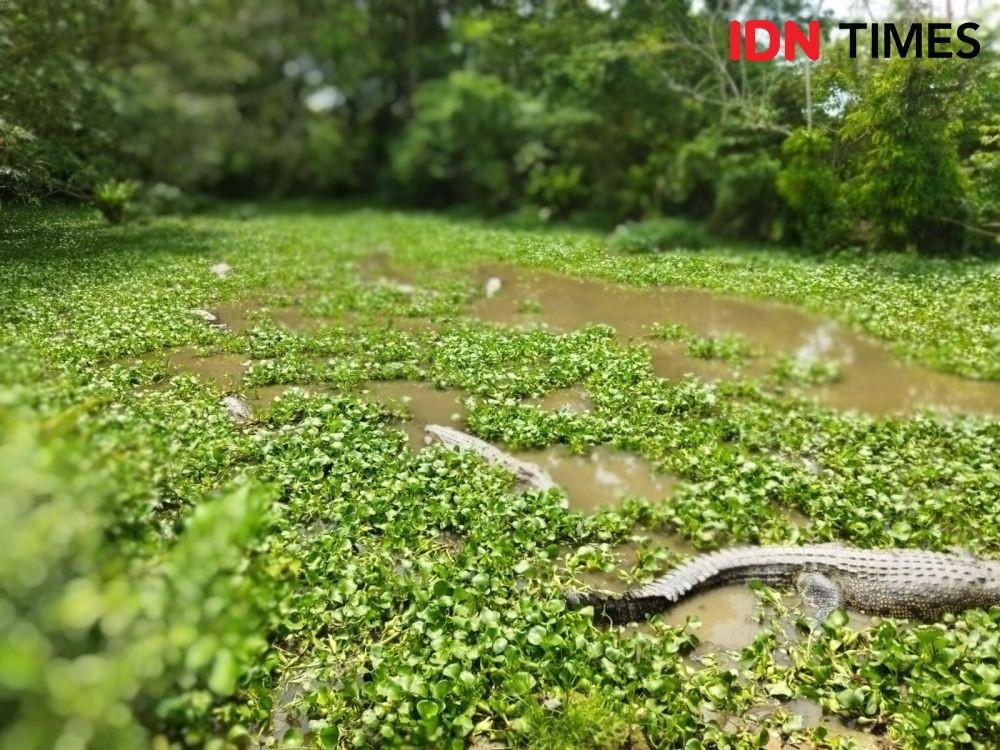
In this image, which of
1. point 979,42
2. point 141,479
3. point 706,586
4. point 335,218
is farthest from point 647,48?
point 141,479

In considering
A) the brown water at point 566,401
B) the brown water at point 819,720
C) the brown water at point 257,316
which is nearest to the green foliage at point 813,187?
the brown water at point 566,401

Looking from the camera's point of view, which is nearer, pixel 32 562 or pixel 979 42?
pixel 32 562

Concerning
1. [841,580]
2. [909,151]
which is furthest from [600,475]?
[909,151]

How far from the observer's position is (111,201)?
10336mm

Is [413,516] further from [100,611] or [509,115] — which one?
[509,115]

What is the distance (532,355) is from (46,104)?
9.48m

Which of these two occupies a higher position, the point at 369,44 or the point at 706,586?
the point at 369,44

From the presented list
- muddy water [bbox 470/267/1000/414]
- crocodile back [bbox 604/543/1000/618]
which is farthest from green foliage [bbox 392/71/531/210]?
crocodile back [bbox 604/543/1000/618]

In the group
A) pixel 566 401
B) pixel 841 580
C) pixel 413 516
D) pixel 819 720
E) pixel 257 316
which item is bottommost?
pixel 819 720

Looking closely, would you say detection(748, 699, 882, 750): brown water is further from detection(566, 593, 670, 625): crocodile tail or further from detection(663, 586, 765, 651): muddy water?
detection(566, 593, 670, 625): crocodile tail

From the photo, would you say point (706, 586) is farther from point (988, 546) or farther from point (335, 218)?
point (335, 218)

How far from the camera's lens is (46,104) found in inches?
414

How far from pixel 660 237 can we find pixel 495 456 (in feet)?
26.0

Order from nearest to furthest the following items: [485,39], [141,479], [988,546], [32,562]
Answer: [32,562], [141,479], [988,546], [485,39]
